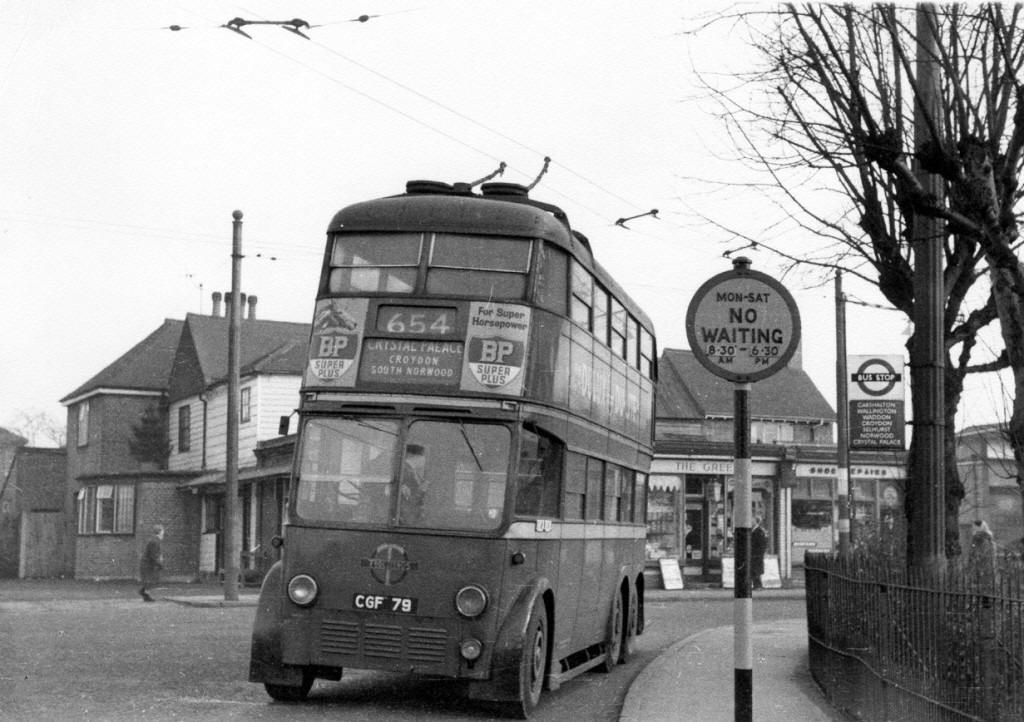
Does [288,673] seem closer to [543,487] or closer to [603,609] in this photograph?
[543,487]

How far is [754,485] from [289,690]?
3301 cm

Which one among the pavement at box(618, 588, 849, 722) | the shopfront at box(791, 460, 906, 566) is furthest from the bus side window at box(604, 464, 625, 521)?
the shopfront at box(791, 460, 906, 566)

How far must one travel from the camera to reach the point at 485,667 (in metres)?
12.0

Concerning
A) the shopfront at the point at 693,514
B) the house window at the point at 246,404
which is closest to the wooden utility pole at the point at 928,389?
the shopfront at the point at 693,514

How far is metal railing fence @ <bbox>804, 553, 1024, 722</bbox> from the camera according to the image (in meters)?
7.71

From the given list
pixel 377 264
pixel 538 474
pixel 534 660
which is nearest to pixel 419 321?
pixel 377 264

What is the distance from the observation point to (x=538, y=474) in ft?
42.7

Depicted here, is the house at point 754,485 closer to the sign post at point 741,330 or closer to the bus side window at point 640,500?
the bus side window at point 640,500

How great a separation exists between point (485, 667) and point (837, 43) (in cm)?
592

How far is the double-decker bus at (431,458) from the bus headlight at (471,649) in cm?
1

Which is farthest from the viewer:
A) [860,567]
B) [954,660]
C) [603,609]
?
[603,609]

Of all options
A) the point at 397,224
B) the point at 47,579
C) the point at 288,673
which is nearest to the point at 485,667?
the point at 288,673

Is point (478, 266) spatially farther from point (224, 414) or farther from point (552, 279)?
point (224, 414)

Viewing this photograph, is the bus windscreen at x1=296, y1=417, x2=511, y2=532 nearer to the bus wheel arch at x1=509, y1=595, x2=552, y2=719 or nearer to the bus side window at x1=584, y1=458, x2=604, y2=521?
the bus wheel arch at x1=509, y1=595, x2=552, y2=719
